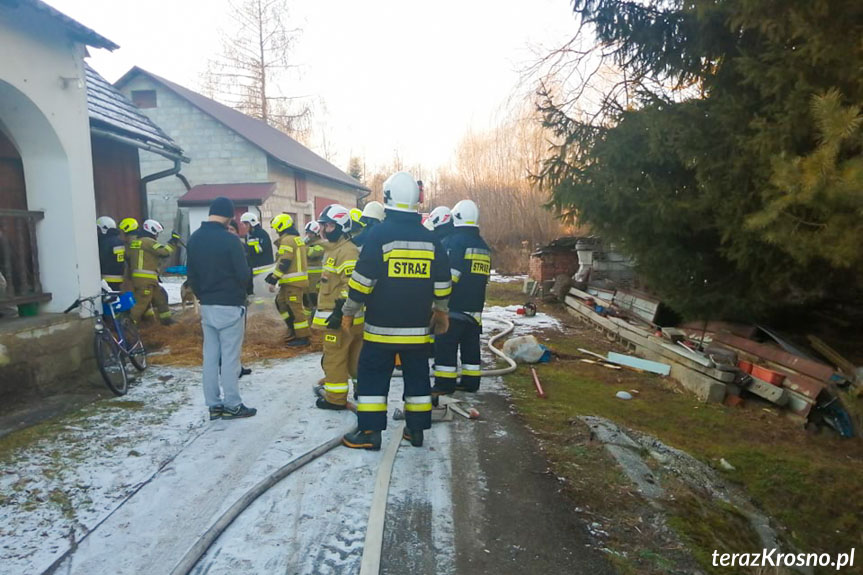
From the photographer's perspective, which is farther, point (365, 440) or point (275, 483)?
point (365, 440)

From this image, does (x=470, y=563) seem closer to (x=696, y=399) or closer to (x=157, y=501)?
(x=157, y=501)

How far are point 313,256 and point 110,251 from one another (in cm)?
287

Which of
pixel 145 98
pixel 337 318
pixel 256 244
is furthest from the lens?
pixel 145 98

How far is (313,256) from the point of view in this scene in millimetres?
8273

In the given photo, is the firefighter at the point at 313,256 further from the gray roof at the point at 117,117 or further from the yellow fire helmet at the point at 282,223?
the gray roof at the point at 117,117

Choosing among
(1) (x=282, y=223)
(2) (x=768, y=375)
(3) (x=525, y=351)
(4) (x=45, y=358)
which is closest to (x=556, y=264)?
(3) (x=525, y=351)

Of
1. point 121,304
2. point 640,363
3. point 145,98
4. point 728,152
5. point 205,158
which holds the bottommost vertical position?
point 640,363

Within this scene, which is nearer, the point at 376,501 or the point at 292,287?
the point at 376,501

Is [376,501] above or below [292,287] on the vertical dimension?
below

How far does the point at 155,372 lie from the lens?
6414 mm

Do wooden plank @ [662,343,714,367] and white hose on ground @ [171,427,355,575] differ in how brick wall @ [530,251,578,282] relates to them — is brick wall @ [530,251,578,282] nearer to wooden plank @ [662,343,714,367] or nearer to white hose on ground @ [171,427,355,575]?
wooden plank @ [662,343,714,367]

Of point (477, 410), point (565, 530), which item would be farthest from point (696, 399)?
point (565, 530)

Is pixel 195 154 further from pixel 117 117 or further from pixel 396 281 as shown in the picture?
pixel 396 281

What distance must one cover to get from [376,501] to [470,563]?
0.76m
